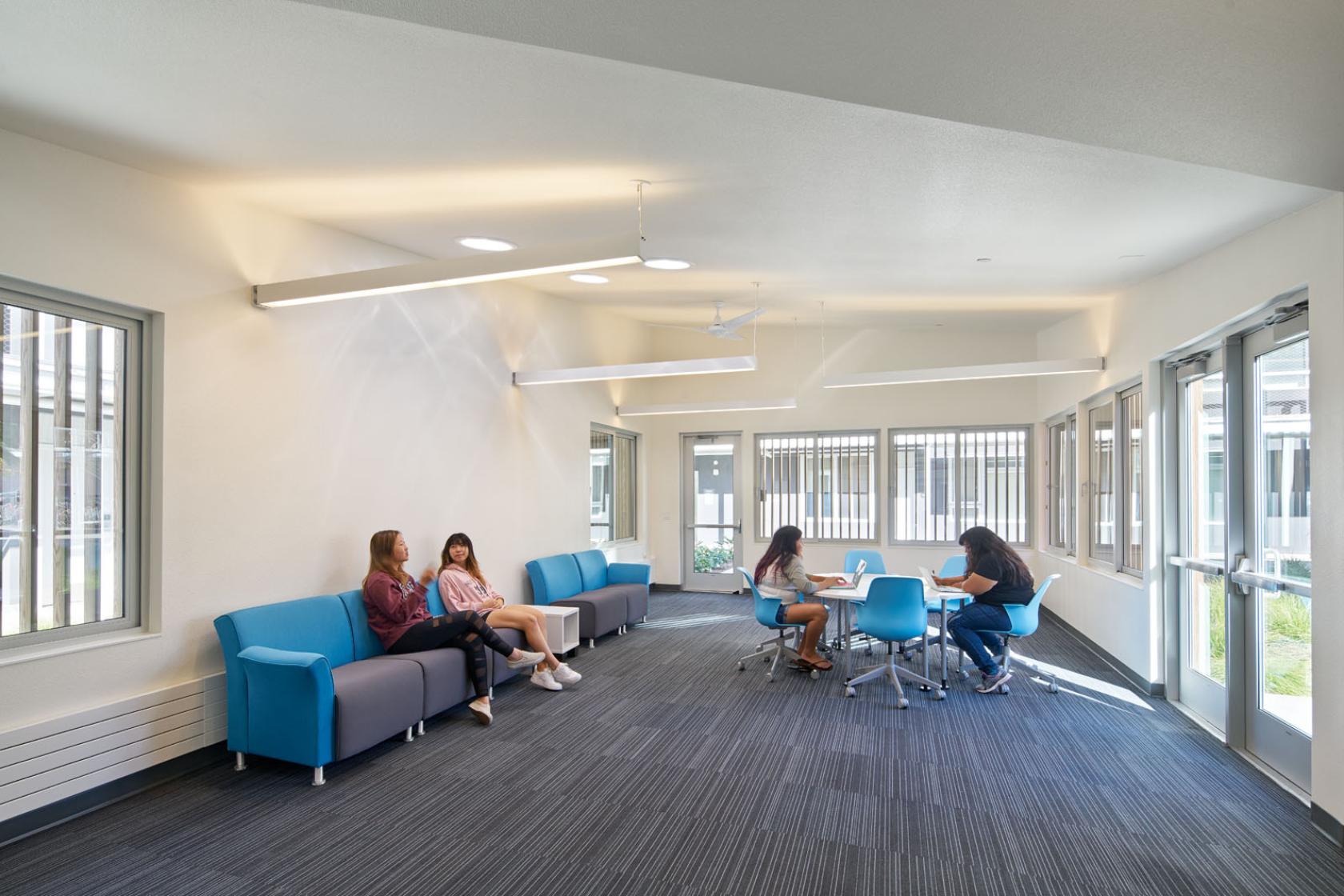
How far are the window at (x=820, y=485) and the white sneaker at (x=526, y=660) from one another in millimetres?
5427

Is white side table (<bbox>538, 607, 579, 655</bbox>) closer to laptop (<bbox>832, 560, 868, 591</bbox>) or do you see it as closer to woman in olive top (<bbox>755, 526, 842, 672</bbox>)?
woman in olive top (<bbox>755, 526, 842, 672</bbox>)

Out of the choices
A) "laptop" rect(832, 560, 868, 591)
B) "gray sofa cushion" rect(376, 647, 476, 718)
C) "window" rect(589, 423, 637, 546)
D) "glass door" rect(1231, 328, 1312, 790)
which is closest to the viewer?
"glass door" rect(1231, 328, 1312, 790)

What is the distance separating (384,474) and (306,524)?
31.4 inches

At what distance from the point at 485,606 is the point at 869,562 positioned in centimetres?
375

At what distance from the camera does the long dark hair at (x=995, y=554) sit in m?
5.77

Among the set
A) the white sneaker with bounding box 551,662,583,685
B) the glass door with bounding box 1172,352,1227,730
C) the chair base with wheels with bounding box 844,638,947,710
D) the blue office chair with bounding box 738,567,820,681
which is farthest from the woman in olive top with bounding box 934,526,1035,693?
the white sneaker with bounding box 551,662,583,685

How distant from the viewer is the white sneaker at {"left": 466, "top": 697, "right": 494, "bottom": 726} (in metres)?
4.96

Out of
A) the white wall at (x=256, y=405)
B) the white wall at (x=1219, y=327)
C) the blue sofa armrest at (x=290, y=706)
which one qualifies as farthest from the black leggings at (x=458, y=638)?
the white wall at (x=1219, y=327)

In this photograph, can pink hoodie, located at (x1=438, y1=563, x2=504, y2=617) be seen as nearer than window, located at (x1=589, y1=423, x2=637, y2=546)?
Yes

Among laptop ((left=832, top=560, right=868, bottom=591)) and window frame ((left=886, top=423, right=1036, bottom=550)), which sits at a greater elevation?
window frame ((left=886, top=423, right=1036, bottom=550))

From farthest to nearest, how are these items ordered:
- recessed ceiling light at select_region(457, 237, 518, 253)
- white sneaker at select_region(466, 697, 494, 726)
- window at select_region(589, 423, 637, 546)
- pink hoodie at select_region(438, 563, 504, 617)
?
window at select_region(589, 423, 637, 546) → pink hoodie at select_region(438, 563, 504, 617) → recessed ceiling light at select_region(457, 237, 518, 253) → white sneaker at select_region(466, 697, 494, 726)

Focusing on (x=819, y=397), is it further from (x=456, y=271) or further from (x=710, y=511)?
(x=456, y=271)

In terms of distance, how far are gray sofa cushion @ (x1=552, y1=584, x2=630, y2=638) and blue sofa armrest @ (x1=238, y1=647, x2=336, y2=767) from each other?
10.7ft

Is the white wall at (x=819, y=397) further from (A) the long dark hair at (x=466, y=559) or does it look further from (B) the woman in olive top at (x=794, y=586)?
(A) the long dark hair at (x=466, y=559)
